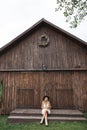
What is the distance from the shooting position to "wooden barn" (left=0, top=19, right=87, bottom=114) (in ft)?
39.0

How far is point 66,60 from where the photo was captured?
1223 centimetres

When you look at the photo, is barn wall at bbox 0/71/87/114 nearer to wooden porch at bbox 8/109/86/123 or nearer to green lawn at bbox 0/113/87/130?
wooden porch at bbox 8/109/86/123

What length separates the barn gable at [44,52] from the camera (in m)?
12.2

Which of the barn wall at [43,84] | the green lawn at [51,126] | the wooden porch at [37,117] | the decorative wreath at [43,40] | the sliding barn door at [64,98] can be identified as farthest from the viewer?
the decorative wreath at [43,40]

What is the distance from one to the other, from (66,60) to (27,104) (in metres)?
3.73

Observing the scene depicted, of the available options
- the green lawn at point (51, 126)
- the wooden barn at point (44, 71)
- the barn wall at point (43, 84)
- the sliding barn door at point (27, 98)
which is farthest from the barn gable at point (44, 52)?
the green lawn at point (51, 126)

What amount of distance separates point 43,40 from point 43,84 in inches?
115

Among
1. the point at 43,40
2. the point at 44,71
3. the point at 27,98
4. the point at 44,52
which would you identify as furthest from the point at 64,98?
the point at 43,40

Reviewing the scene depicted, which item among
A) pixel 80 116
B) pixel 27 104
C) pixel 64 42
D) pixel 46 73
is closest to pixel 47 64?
pixel 46 73

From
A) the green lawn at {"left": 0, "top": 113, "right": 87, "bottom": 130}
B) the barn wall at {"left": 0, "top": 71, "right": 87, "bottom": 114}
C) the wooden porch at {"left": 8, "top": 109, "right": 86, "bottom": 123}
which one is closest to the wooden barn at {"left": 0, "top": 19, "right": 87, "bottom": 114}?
the barn wall at {"left": 0, "top": 71, "right": 87, "bottom": 114}

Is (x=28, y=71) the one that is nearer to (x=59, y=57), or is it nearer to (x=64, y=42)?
(x=59, y=57)

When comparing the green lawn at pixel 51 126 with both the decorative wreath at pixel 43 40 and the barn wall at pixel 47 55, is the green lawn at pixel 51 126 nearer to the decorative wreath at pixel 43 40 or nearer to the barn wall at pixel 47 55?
the barn wall at pixel 47 55

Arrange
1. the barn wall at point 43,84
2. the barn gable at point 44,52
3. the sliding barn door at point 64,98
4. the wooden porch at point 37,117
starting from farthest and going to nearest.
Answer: the barn gable at point 44,52 → the barn wall at point 43,84 → the sliding barn door at point 64,98 → the wooden porch at point 37,117

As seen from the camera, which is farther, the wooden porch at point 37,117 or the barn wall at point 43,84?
the barn wall at point 43,84
